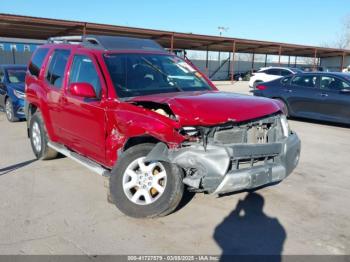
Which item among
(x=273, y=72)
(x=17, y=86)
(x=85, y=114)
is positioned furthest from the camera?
(x=273, y=72)

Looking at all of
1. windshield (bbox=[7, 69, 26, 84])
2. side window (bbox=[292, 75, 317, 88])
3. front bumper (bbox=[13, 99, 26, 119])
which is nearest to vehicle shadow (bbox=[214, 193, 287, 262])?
side window (bbox=[292, 75, 317, 88])

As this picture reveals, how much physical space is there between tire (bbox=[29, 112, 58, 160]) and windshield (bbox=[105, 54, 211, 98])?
84.9 inches

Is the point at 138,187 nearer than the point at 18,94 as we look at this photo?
Yes

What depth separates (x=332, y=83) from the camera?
11195 millimetres

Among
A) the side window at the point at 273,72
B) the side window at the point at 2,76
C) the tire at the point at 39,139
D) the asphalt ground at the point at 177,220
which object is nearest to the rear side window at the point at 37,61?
the tire at the point at 39,139

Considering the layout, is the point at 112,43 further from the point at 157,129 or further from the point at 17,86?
the point at 17,86

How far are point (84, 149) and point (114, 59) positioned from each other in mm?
1276

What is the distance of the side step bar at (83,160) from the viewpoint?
4.69 meters

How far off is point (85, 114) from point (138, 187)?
134 cm

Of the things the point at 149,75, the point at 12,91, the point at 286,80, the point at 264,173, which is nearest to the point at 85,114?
the point at 149,75

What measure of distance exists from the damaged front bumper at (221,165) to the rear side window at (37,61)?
3.66m

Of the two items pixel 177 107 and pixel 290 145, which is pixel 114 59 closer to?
pixel 177 107

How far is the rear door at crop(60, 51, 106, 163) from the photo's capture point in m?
4.77

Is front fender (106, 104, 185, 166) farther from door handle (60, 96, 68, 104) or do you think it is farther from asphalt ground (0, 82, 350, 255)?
door handle (60, 96, 68, 104)
